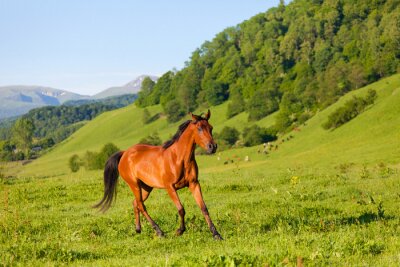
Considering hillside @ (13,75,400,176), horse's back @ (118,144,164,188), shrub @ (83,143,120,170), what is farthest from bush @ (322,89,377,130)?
horse's back @ (118,144,164,188)

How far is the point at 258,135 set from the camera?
5714 inches

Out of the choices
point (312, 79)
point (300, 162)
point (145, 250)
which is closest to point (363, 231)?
point (145, 250)

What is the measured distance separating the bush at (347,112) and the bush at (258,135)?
28686mm

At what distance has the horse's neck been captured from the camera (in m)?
11.4

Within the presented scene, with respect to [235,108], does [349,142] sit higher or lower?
lower

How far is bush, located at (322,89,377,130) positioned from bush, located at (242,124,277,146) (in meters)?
28.7

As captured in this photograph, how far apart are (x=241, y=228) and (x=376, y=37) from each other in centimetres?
18487

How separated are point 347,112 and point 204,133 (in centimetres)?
11252

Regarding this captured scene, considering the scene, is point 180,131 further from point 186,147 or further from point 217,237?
point 217,237

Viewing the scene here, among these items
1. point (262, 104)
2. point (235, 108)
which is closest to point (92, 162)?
point (262, 104)

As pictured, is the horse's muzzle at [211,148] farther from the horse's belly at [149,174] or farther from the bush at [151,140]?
the bush at [151,140]

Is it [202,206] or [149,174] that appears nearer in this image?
[202,206]

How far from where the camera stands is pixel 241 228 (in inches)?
468

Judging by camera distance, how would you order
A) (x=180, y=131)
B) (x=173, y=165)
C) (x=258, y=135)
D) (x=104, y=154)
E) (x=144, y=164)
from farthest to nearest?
(x=258, y=135)
(x=104, y=154)
(x=144, y=164)
(x=180, y=131)
(x=173, y=165)
